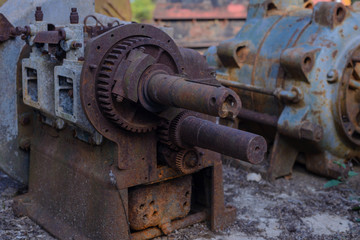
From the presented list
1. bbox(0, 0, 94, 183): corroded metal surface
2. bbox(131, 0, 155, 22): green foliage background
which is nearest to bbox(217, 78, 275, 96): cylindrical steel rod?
bbox(0, 0, 94, 183): corroded metal surface

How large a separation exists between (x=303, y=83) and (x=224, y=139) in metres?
1.73

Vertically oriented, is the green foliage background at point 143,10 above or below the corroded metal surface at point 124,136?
above

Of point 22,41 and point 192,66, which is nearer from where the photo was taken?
point 192,66

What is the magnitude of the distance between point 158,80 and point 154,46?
299mm

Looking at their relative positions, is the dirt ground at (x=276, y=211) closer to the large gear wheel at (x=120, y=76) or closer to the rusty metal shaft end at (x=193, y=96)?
the large gear wheel at (x=120, y=76)

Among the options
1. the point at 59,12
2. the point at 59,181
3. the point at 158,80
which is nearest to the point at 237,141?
the point at 158,80

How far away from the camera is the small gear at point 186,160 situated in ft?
9.32

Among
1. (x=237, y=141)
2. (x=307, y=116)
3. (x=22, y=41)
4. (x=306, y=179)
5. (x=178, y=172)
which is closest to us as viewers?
(x=237, y=141)

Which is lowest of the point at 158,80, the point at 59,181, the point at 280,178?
the point at 280,178

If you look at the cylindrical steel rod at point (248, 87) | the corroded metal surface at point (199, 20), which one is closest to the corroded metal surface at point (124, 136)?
the cylindrical steel rod at point (248, 87)

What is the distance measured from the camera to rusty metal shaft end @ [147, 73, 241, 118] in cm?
222

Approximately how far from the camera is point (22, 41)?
11.0 ft

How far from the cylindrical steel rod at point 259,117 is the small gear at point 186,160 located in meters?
1.46

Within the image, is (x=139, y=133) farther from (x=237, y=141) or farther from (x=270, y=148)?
(x=270, y=148)
